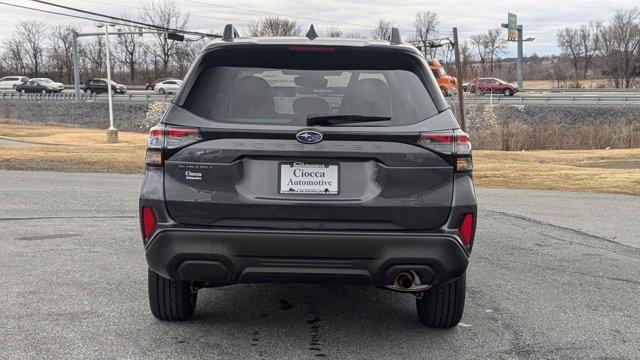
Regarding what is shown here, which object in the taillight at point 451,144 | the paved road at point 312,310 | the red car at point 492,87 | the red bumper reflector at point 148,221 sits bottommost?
the paved road at point 312,310

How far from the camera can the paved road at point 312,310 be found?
3865 mm

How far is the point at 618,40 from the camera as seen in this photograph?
8731 cm

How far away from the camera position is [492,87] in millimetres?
55938

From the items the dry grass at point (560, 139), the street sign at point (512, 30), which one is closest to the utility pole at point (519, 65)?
the street sign at point (512, 30)

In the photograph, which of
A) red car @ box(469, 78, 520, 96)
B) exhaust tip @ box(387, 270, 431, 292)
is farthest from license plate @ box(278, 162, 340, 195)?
red car @ box(469, 78, 520, 96)

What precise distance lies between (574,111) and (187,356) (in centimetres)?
4227

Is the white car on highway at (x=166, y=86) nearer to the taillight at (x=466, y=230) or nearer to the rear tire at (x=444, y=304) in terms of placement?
the rear tire at (x=444, y=304)

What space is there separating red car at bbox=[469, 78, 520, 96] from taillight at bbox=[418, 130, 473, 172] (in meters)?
53.2

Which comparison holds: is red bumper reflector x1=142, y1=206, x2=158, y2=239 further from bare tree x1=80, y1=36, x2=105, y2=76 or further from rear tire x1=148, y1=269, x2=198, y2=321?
bare tree x1=80, y1=36, x2=105, y2=76

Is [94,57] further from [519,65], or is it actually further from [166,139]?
[166,139]

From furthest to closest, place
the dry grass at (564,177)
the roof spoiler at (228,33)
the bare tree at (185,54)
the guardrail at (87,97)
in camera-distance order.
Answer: the bare tree at (185,54), the guardrail at (87,97), the dry grass at (564,177), the roof spoiler at (228,33)

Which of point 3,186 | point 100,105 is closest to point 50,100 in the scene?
point 100,105

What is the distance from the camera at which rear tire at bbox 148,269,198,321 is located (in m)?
4.08

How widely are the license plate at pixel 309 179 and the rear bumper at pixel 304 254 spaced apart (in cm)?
23
